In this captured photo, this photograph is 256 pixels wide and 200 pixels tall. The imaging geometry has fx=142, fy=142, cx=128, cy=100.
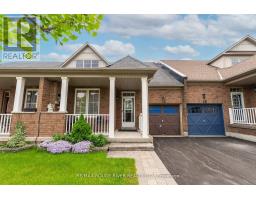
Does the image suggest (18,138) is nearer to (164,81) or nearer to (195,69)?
(164,81)

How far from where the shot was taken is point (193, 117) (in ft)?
34.6

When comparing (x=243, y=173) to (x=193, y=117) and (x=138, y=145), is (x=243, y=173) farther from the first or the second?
(x=193, y=117)

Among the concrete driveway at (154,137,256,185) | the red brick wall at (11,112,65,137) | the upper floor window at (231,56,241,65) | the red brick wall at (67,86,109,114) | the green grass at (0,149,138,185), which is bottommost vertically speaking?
the concrete driveway at (154,137,256,185)

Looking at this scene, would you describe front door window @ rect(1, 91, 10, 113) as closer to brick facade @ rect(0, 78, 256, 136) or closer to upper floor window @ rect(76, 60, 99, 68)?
brick facade @ rect(0, 78, 256, 136)

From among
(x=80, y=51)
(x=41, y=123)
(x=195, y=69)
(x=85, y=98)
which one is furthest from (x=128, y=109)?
(x=195, y=69)

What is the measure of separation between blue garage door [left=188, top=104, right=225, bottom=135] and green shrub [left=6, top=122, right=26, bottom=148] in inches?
395

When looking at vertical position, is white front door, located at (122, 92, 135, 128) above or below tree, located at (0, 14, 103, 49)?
below

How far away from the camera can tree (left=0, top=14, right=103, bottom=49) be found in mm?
2887

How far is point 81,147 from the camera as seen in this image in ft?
18.2

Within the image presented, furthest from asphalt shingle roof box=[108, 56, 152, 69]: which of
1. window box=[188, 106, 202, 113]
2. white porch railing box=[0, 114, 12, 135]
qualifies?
white porch railing box=[0, 114, 12, 135]

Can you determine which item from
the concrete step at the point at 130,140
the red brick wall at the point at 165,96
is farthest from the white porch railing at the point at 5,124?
the red brick wall at the point at 165,96

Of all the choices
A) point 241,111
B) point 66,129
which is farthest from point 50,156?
point 241,111

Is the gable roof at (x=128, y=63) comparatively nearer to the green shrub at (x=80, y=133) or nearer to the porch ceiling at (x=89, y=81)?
the porch ceiling at (x=89, y=81)
